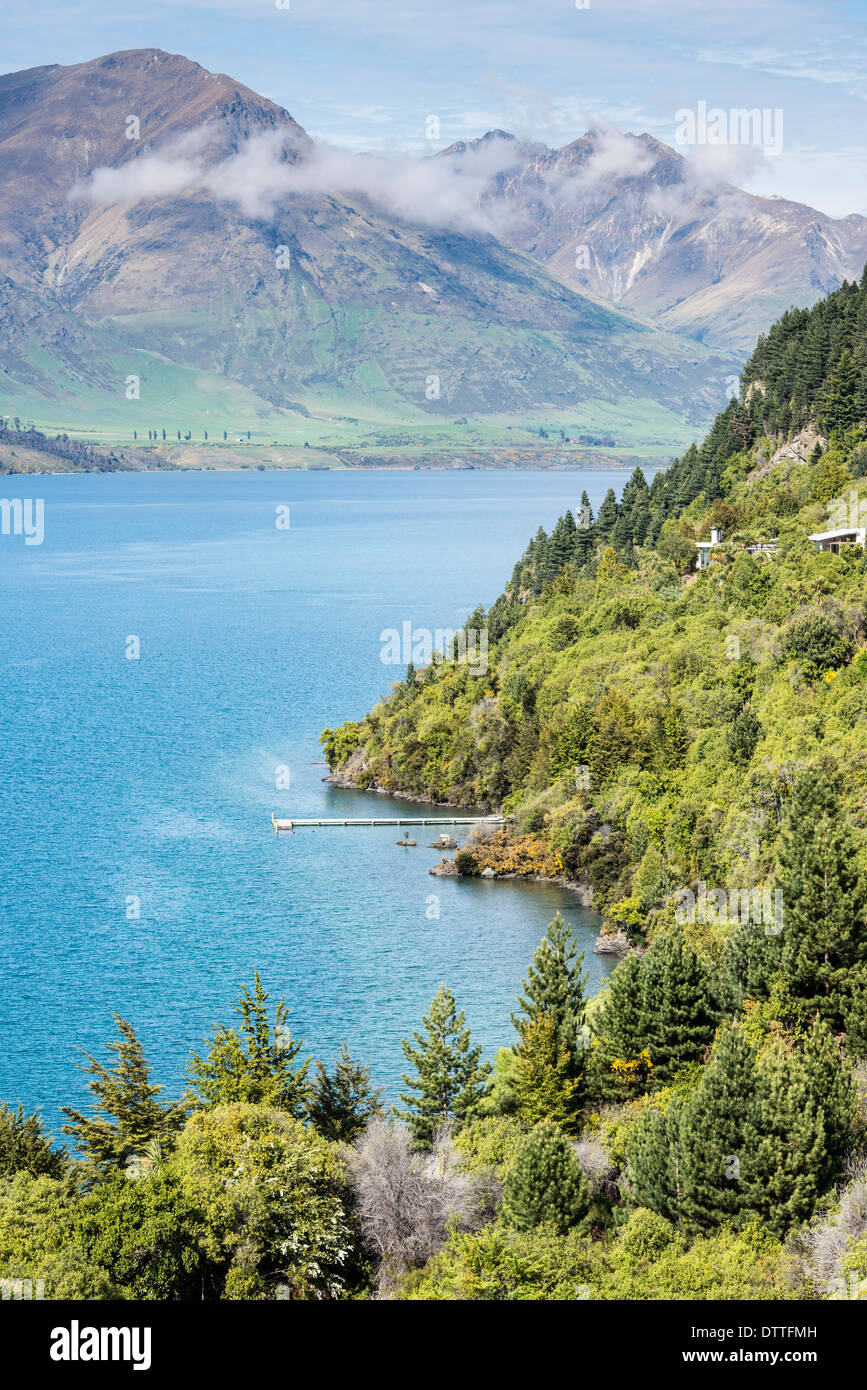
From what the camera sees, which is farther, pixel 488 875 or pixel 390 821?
pixel 390 821

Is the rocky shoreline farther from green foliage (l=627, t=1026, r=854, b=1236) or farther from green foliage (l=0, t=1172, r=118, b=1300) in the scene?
green foliage (l=0, t=1172, r=118, b=1300)

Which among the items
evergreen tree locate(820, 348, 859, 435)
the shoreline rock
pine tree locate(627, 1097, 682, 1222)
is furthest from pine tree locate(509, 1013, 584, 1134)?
evergreen tree locate(820, 348, 859, 435)

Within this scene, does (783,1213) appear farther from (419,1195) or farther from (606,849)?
(606,849)

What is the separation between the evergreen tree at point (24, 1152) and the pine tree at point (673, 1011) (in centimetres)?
2170

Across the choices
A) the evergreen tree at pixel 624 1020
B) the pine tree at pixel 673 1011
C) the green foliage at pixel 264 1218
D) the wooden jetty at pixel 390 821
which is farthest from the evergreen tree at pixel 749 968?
the wooden jetty at pixel 390 821

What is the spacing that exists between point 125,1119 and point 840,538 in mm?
73236

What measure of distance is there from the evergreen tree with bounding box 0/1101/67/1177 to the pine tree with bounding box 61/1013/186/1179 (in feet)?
4.15

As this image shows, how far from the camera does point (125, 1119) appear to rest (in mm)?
49281

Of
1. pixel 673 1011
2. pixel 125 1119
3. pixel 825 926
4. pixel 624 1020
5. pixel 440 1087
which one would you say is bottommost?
pixel 125 1119

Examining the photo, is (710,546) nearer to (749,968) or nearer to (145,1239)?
(749,968)

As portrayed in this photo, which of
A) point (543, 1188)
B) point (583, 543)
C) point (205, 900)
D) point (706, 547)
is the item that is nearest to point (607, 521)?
point (583, 543)
